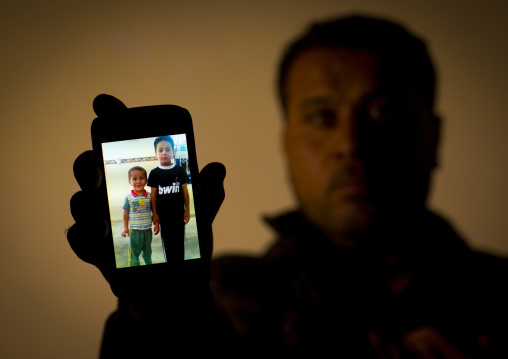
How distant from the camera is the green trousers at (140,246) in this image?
533 millimetres

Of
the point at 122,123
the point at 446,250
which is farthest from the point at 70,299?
the point at 446,250

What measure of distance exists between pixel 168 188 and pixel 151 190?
0.03m

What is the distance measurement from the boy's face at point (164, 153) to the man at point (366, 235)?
1.04 feet

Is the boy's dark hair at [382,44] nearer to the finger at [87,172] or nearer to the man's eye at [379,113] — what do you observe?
the man's eye at [379,113]

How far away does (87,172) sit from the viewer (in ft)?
1.70

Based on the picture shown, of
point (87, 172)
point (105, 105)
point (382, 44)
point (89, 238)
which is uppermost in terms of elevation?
point (382, 44)

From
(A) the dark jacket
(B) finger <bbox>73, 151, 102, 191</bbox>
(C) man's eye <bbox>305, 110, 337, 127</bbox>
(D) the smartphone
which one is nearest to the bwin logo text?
(D) the smartphone

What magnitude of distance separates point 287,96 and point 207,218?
41cm

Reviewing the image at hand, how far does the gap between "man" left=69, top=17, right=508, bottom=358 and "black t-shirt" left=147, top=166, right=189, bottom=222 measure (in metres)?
0.28

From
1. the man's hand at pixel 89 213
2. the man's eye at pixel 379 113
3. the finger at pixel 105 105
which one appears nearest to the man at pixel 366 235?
the man's eye at pixel 379 113

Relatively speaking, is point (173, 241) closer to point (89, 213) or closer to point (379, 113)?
point (89, 213)

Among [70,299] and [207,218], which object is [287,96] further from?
[70,299]

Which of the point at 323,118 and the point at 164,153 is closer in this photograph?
the point at 164,153

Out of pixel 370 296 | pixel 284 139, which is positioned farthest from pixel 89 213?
pixel 370 296
